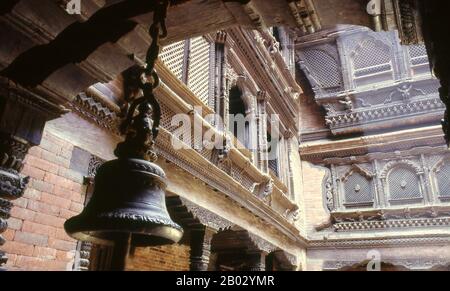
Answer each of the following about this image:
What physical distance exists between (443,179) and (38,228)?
9930mm

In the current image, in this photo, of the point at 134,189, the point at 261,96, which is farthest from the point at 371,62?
the point at 134,189

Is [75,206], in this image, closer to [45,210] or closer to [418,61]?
[45,210]

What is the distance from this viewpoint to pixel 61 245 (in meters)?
3.22

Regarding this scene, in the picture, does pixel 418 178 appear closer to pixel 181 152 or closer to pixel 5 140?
pixel 181 152

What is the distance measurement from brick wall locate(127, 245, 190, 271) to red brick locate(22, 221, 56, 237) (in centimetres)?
226

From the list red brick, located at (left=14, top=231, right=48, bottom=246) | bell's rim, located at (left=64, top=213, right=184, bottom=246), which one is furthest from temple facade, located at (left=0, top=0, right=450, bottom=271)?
bell's rim, located at (left=64, top=213, right=184, bottom=246)

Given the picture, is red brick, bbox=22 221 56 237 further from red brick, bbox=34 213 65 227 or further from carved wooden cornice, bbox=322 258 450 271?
carved wooden cornice, bbox=322 258 450 271

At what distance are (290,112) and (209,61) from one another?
4316 millimetres

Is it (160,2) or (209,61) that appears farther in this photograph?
(209,61)

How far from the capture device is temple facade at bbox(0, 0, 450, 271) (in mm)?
2408

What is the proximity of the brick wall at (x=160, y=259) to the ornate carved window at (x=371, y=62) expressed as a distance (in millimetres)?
8100

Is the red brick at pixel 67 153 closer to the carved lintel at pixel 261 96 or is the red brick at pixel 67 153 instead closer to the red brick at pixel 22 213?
the red brick at pixel 22 213
